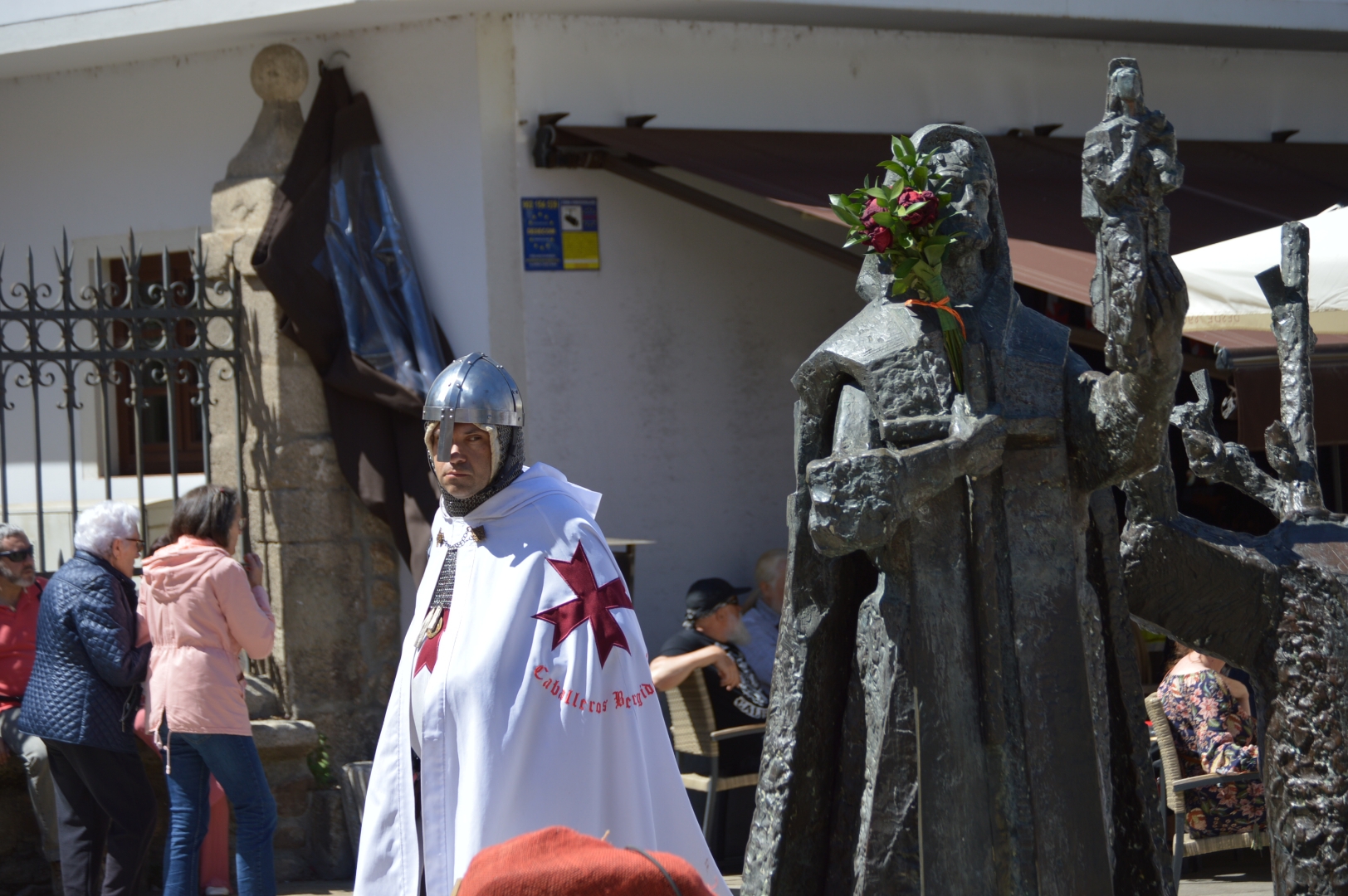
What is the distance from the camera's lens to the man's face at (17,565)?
20.5 ft

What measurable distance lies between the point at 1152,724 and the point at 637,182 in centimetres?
331

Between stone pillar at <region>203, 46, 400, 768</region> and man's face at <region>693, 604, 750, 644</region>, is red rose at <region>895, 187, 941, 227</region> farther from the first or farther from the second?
stone pillar at <region>203, 46, 400, 768</region>

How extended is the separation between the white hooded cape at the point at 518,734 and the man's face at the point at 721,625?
108 inches

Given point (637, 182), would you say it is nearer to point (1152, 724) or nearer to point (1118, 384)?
point (1152, 724)

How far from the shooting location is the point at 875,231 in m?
2.87

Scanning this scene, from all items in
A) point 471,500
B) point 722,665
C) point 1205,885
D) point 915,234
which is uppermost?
point 915,234

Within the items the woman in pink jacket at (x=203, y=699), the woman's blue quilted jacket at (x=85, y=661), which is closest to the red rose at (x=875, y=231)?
the woman in pink jacket at (x=203, y=699)

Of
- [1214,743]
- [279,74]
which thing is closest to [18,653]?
[279,74]

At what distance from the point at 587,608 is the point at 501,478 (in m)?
0.36

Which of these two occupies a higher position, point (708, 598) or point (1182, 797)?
point (708, 598)

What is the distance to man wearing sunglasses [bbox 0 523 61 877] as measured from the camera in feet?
20.6

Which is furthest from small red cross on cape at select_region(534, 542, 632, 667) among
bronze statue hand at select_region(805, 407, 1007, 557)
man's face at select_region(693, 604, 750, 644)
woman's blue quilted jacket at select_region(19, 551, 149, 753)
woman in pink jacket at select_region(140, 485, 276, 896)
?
man's face at select_region(693, 604, 750, 644)

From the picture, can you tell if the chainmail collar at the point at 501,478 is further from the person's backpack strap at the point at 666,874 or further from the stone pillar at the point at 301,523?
the stone pillar at the point at 301,523

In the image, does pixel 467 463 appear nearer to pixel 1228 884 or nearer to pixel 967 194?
pixel 967 194
